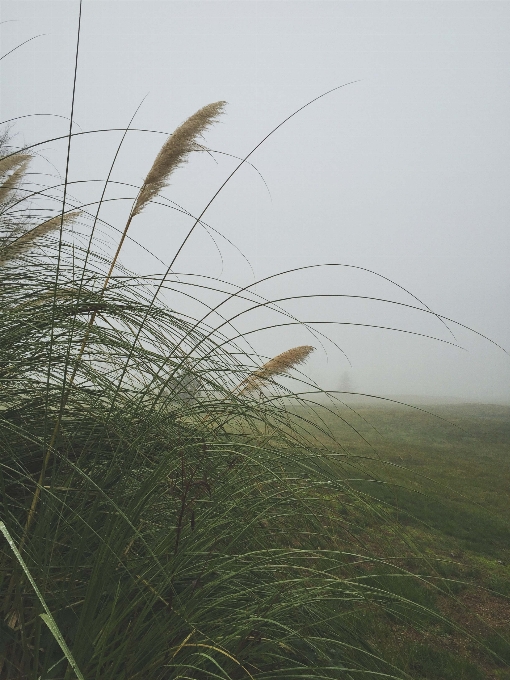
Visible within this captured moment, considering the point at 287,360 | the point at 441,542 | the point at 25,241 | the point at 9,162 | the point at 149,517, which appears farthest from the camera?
the point at 441,542

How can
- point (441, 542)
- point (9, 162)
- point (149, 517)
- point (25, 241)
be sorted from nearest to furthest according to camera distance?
1. point (149, 517)
2. point (25, 241)
3. point (9, 162)
4. point (441, 542)

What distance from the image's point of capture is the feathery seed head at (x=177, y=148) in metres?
2.75

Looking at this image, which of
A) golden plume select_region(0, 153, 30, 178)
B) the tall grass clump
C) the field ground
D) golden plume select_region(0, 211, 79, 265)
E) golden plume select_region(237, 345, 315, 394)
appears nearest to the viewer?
the tall grass clump

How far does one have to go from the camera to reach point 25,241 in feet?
8.77

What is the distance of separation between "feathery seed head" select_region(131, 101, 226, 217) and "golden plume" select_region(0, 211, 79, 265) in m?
0.54

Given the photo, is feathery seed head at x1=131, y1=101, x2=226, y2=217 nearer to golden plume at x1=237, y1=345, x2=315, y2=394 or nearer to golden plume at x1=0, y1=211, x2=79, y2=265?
golden plume at x1=0, y1=211, x2=79, y2=265

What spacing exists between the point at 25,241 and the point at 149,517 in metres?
1.72

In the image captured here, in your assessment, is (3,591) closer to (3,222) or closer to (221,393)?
(221,393)

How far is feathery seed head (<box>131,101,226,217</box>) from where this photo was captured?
108 inches

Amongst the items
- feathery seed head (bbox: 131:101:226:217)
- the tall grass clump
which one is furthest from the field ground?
feathery seed head (bbox: 131:101:226:217)

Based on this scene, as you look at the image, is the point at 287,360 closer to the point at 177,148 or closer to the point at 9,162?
the point at 177,148

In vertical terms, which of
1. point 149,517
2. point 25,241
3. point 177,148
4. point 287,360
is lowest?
point 149,517

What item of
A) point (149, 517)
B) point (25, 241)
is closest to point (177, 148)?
point (25, 241)

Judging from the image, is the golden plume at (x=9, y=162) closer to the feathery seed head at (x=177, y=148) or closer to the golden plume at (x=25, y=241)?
the golden plume at (x=25, y=241)
